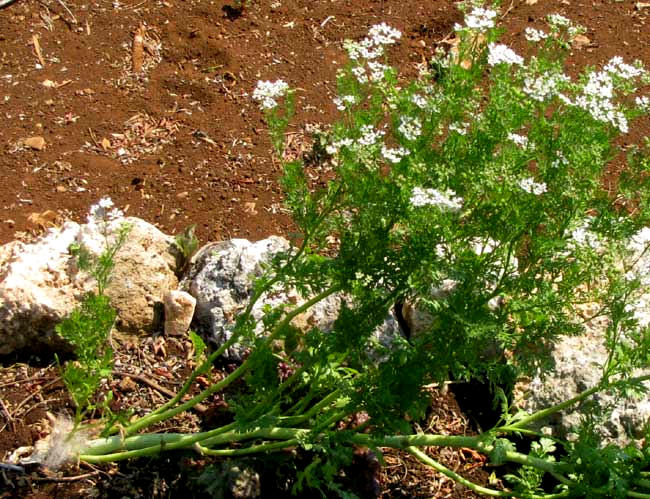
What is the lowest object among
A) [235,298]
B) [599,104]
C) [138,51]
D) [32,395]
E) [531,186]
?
[32,395]

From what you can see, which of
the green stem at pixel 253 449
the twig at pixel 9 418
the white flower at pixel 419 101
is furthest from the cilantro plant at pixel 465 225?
the twig at pixel 9 418

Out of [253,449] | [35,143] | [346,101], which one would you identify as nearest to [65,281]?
[253,449]

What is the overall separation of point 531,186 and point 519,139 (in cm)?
28

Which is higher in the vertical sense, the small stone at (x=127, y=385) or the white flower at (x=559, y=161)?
the white flower at (x=559, y=161)

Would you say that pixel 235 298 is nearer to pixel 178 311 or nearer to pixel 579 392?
pixel 178 311

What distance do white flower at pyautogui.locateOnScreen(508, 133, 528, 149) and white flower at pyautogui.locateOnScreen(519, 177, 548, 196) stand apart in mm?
224

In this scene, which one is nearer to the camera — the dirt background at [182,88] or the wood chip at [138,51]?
the dirt background at [182,88]

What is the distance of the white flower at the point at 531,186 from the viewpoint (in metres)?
2.89

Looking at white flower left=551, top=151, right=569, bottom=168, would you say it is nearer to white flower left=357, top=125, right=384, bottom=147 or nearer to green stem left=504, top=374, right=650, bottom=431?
white flower left=357, top=125, right=384, bottom=147

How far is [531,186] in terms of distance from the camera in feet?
9.72

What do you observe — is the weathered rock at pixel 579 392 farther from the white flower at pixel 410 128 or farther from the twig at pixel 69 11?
the twig at pixel 69 11

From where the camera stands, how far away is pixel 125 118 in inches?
226

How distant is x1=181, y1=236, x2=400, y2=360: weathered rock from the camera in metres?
4.44

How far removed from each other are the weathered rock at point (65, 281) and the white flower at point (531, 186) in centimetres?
220
